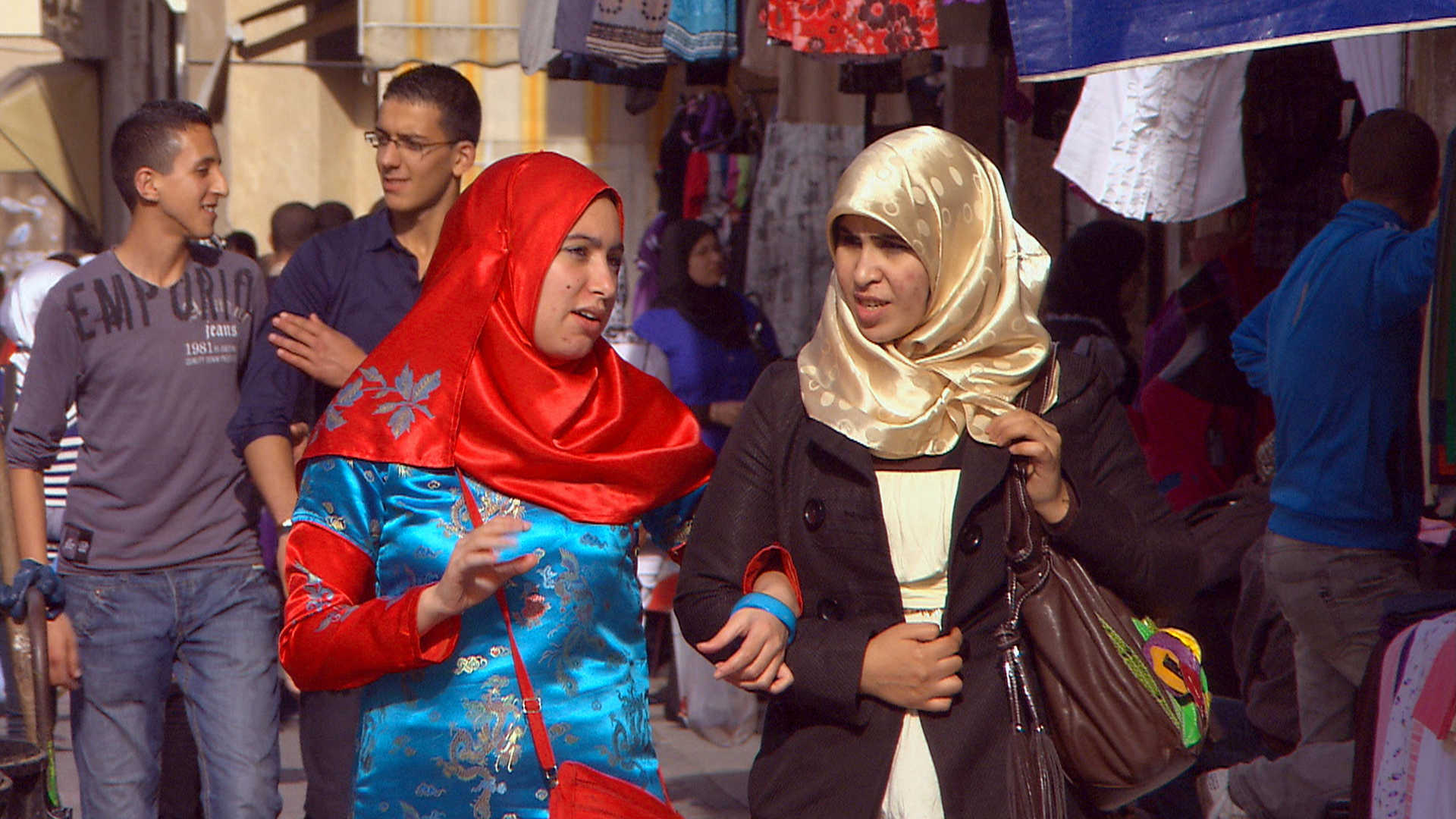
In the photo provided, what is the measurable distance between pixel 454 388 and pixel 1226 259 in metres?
4.20

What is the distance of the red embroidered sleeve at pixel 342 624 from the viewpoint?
2541 mm

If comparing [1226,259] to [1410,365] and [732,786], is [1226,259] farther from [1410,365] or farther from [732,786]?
[732,786]

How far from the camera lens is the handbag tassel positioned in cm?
255

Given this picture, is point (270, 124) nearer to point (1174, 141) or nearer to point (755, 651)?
point (1174, 141)

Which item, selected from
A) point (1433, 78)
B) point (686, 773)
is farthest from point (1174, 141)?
point (686, 773)

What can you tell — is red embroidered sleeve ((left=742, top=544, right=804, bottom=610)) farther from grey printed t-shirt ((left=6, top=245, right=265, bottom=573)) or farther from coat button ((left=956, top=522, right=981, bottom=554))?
grey printed t-shirt ((left=6, top=245, right=265, bottom=573))

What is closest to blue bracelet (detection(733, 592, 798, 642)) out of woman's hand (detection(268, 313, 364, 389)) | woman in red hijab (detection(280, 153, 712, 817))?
woman in red hijab (detection(280, 153, 712, 817))

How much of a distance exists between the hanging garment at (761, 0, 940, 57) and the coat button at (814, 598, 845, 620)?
2612 mm

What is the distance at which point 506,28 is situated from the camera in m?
11.1

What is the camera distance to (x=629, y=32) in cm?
643

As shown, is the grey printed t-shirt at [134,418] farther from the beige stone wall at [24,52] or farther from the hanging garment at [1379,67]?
the beige stone wall at [24,52]

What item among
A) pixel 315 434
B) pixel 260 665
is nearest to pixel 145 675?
pixel 260 665

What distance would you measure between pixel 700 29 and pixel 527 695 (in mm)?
3990

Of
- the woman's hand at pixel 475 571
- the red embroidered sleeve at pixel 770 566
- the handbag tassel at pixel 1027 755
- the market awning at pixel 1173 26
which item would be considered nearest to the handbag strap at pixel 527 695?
the woman's hand at pixel 475 571
